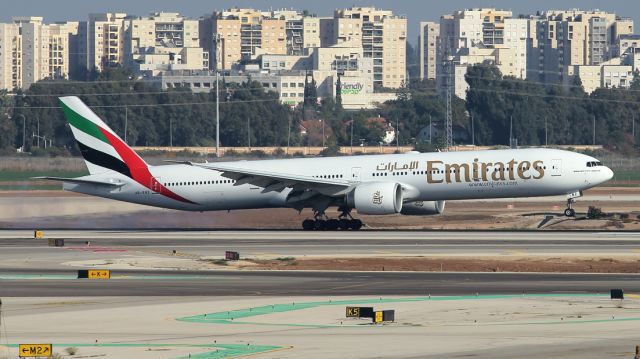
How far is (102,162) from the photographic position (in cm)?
6925

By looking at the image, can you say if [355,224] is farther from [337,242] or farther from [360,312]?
[360,312]

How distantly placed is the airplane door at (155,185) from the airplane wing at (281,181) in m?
3.77

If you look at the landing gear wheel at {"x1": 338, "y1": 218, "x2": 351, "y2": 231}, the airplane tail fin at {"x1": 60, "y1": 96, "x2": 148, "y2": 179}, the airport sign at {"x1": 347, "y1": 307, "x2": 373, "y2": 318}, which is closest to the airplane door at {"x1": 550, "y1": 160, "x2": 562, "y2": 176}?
the landing gear wheel at {"x1": 338, "y1": 218, "x2": 351, "y2": 231}

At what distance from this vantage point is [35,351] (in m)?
27.0

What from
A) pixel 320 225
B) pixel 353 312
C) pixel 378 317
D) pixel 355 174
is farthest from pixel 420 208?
pixel 378 317

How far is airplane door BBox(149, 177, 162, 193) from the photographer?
6912 cm

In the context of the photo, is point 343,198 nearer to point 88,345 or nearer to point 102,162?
point 102,162

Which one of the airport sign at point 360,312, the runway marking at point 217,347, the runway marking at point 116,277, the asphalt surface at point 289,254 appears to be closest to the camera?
the runway marking at point 217,347

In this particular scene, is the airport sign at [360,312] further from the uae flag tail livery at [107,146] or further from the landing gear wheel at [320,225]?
the uae flag tail livery at [107,146]

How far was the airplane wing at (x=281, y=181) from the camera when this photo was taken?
214 feet

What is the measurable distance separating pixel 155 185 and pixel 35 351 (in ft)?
139

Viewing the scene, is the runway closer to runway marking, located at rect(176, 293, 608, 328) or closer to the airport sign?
runway marking, located at rect(176, 293, 608, 328)

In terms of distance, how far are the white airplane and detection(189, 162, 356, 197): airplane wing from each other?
48mm

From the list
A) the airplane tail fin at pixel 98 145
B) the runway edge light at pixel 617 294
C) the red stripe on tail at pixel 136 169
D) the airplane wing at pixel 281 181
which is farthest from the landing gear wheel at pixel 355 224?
the runway edge light at pixel 617 294
